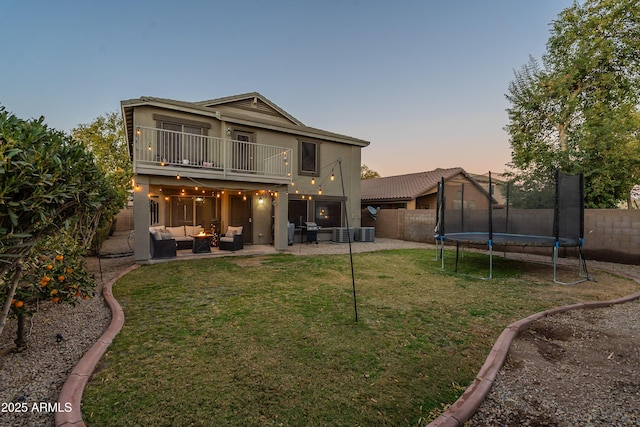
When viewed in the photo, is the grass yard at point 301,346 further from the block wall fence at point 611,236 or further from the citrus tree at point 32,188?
the block wall fence at point 611,236

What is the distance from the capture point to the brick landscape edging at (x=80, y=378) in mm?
1897

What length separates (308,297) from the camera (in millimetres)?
4965

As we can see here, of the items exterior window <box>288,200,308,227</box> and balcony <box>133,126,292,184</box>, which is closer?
balcony <box>133,126,292,184</box>

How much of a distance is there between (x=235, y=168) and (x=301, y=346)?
8.71 meters

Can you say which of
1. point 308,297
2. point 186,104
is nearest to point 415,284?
point 308,297

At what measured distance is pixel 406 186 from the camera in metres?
18.9

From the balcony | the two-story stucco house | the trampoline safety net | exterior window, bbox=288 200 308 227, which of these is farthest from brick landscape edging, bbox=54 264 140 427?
exterior window, bbox=288 200 308 227

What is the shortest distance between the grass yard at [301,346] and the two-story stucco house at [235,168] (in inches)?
141

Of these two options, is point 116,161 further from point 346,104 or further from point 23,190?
point 23,190

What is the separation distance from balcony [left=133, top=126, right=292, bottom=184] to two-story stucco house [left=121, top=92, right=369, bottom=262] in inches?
1.2

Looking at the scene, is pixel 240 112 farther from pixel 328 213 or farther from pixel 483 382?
pixel 483 382

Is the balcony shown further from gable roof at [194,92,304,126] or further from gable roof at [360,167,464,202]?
gable roof at [360,167,464,202]

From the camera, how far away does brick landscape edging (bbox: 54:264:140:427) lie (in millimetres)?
1897

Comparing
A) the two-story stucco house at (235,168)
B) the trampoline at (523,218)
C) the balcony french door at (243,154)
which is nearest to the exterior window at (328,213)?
the two-story stucco house at (235,168)
